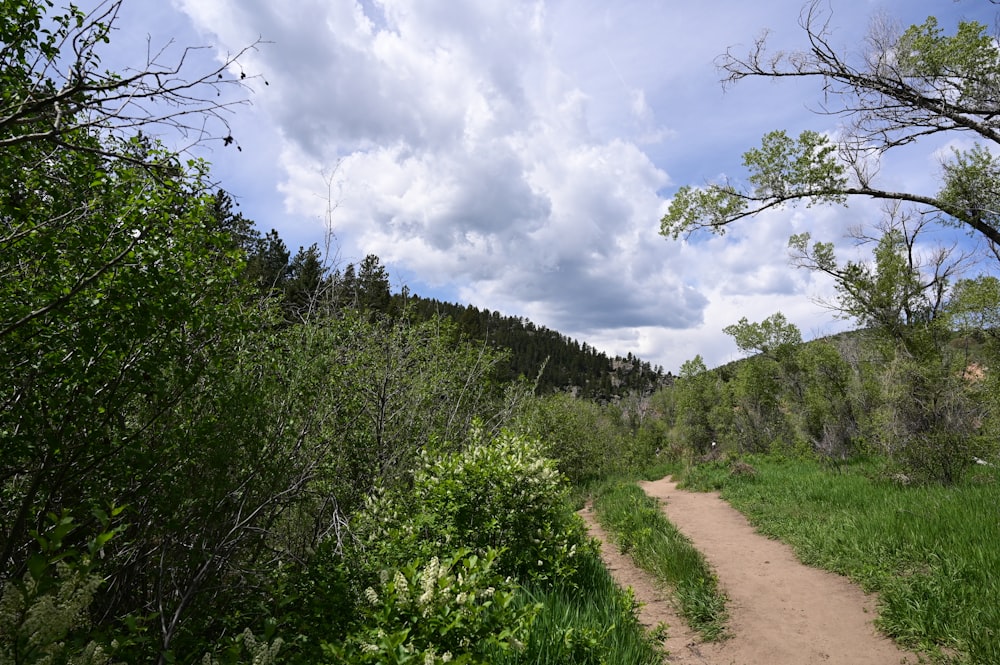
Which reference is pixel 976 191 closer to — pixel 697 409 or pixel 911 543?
pixel 911 543

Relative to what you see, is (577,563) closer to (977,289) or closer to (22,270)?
(22,270)

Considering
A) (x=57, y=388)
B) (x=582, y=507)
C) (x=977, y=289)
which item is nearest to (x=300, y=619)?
(x=57, y=388)

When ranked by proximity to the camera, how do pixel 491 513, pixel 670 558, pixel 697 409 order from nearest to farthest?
pixel 491 513
pixel 670 558
pixel 697 409

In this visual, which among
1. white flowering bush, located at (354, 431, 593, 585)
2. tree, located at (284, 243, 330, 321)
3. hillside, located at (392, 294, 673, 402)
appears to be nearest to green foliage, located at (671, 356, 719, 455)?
white flowering bush, located at (354, 431, 593, 585)

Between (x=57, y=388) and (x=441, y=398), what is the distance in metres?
6.19

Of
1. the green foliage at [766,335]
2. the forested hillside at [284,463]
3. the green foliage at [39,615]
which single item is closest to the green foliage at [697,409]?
the green foliage at [766,335]

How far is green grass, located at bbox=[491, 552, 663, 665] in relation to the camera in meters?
3.37

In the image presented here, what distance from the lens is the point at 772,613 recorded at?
541 centimetres

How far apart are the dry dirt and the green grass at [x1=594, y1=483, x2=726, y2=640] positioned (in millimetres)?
136

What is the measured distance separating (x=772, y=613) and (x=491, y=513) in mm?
3425

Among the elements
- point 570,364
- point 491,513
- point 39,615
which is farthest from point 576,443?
point 570,364

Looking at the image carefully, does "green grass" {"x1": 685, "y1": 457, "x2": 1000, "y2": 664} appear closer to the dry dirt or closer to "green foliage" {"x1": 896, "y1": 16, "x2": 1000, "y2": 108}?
the dry dirt

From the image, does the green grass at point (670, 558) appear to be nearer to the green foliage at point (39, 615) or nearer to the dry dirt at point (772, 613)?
the dry dirt at point (772, 613)

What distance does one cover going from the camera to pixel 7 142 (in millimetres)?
1604
